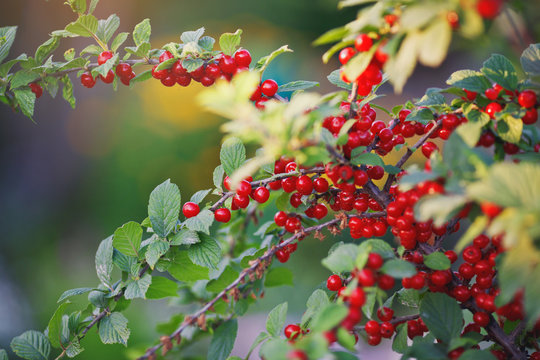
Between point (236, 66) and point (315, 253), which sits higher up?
point (236, 66)

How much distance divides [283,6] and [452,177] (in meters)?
1.90

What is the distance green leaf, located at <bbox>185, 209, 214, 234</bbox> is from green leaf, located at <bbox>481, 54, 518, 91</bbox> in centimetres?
28

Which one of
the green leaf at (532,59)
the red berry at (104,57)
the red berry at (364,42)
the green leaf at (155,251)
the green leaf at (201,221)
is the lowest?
the green leaf at (155,251)

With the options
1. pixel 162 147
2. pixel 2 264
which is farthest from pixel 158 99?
pixel 2 264

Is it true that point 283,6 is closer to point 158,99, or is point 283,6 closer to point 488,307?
point 158,99

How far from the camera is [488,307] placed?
381mm

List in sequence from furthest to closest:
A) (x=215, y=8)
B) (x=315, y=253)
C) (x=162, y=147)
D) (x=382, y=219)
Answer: (x=215, y=8)
(x=162, y=147)
(x=315, y=253)
(x=382, y=219)

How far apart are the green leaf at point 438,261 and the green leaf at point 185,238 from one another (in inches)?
8.4

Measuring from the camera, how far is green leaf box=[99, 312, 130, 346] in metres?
0.45

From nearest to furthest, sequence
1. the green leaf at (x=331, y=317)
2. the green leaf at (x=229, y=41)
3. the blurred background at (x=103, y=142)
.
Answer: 1. the green leaf at (x=331, y=317)
2. the green leaf at (x=229, y=41)
3. the blurred background at (x=103, y=142)

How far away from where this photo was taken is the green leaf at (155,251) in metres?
0.43

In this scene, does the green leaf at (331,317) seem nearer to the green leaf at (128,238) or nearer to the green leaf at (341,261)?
the green leaf at (341,261)

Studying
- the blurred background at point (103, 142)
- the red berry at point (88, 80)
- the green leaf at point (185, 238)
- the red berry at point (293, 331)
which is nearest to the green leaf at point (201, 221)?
the green leaf at point (185, 238)

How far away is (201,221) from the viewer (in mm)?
438
